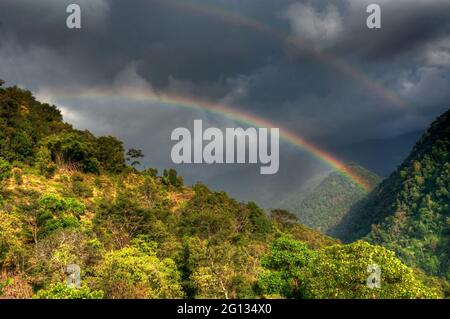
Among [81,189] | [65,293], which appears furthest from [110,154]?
[65,293]

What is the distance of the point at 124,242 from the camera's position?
5456 centimetres

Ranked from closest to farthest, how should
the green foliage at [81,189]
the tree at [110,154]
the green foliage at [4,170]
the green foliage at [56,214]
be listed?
the green foliage at [56,214] → the green foliage at [4,170] → the green foliage at [81,189] → the tree at [110,154]

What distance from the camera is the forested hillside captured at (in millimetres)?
29784

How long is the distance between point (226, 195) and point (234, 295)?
216 ft

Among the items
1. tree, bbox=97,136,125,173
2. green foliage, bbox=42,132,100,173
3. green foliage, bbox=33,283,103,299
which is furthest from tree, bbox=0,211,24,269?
tree, bbox=97,136,125,173

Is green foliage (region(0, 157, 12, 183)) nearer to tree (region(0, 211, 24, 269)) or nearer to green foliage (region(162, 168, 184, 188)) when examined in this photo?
tree (region(0, 211, 24, 269))

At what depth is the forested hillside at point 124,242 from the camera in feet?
97.7

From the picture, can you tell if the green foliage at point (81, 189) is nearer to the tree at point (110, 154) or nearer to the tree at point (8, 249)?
the tree at point (110, 154)

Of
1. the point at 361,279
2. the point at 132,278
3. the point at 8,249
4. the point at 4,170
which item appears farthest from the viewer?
the point at 4,170

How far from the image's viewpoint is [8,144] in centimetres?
7238

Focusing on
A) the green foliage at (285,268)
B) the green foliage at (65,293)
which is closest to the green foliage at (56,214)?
the green foliage at (65,293)

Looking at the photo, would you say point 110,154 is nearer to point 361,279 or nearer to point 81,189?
point 81,189
